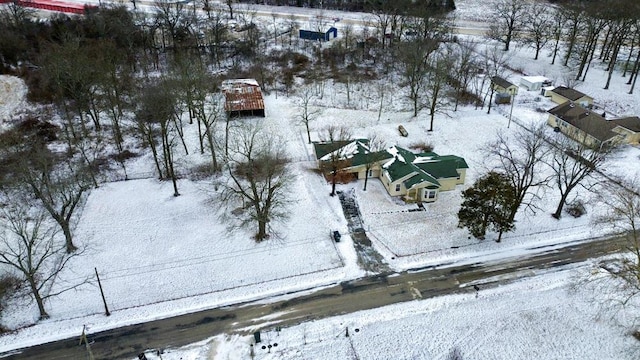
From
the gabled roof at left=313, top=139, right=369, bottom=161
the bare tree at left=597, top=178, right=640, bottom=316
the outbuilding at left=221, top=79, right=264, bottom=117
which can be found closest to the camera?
the bare tree at left=597, top=178, right=640, bottom=316

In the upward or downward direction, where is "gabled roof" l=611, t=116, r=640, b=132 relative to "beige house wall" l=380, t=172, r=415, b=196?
upward

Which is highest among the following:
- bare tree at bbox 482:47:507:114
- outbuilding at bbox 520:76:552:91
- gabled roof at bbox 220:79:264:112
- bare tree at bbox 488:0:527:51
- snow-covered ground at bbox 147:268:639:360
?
bare tree at bbox 488:0:527:51

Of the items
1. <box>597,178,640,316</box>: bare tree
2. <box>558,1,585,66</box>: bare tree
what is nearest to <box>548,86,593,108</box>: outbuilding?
<box>558,1,585,66</box>: bare tree

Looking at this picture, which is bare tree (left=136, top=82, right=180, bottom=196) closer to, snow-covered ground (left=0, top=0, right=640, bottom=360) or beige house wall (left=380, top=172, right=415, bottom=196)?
snow-covered ground (left=0, top=0, right=640, bottom=360)

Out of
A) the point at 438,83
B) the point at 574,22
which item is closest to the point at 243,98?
the point at 438,83

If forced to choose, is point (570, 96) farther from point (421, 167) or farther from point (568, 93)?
point (421, 167)

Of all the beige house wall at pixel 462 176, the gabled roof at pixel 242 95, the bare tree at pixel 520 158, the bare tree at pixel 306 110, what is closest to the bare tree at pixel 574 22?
the bare tree at pixel 520 158

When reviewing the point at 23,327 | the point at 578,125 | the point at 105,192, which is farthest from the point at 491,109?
the point at 23,327
